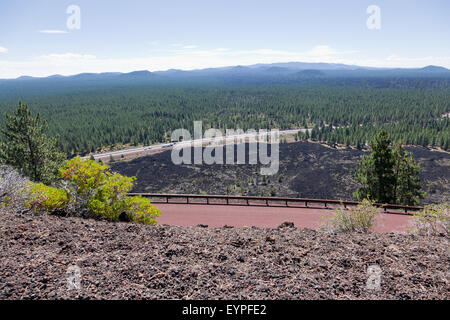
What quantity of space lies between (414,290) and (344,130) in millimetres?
97544

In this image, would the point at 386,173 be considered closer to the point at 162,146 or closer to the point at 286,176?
the point at 286,176

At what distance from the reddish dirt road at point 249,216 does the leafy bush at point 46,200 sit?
4.81 meters

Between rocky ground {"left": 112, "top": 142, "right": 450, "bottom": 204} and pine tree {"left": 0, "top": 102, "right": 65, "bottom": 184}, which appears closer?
pine tree {"left": 0, "top": 102, "right": 65, "bottom": 184}

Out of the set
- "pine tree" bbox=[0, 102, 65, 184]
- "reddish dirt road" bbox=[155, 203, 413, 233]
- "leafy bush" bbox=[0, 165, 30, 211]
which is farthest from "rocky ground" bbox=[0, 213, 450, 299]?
"pine tree" bbox=[0, 102, 65, 184]

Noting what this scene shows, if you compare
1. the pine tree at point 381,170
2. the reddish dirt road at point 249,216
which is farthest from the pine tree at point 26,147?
the pine tree at point 381,170

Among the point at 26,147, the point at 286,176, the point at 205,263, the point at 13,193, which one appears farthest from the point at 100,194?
the point at 286,176

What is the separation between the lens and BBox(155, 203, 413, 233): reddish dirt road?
13312mm

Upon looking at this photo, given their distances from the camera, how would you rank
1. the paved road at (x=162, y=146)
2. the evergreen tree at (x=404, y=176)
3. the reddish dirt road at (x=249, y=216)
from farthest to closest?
the paved road at (x=162, y=146), the evergreen tree at (x=404, y=176), the reddish dirt road at (x=249, y=216)

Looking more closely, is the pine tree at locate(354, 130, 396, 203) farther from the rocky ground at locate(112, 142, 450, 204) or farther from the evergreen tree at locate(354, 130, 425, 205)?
the rocky ground at locate(112, 142, 450, 204)

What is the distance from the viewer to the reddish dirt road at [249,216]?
43.7 ft

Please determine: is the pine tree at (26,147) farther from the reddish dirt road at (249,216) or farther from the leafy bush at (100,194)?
the leafy bush at (100,194)

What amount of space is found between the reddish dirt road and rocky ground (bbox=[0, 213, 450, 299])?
445 centimetres

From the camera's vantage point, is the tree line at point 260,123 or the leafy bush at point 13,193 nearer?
the leafy bush at point 13,193
